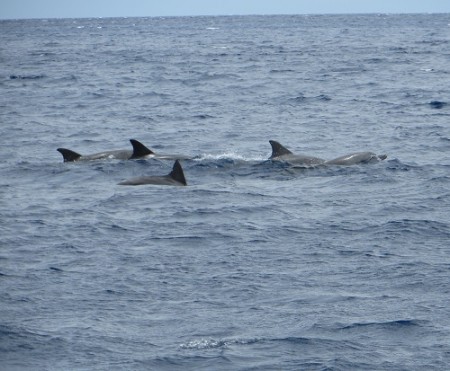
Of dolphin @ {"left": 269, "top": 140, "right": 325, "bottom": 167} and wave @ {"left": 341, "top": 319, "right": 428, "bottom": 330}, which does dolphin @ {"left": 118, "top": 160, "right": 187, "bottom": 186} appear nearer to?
dolphin @ {"left": 269, "top": 140, "right": 325, "bottom": 167}

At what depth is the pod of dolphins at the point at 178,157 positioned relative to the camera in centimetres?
2156

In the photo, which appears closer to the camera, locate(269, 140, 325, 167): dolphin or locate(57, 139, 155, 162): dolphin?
locate(269, 140, 325, 167): dolphin

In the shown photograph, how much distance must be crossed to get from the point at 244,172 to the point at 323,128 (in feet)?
32.6

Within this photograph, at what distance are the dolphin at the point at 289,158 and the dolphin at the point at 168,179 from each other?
2.82 metres

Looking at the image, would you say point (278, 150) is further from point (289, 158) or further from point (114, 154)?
point (114, 154)

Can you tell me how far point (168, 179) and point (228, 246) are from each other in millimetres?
5455

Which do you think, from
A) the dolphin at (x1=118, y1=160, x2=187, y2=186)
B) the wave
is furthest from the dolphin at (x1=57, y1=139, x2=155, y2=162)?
the wave

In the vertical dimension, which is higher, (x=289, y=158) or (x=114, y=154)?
(x=289, y=158)

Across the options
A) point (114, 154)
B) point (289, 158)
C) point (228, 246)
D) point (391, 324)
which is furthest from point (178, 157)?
point (391, 324)

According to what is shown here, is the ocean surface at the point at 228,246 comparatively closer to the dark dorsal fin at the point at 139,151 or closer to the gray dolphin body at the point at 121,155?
the gray dolphin body at the point at 121,155

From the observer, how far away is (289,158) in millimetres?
23688

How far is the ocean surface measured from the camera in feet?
39.4

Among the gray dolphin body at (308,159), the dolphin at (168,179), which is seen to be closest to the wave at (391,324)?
the dolphin at (168,179)

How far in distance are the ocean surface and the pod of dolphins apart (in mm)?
298
